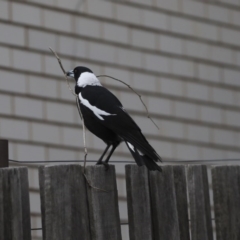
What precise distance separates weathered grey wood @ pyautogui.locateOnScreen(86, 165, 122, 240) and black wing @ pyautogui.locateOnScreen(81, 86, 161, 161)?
1.06ft

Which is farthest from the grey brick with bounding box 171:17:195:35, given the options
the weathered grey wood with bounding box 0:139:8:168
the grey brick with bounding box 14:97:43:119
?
the weathered grey wood with bounding box 0:139:8:168

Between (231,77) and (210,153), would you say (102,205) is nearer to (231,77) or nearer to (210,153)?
(210,153)

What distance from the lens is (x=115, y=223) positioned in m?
3.53

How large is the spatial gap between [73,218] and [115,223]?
0.18 metres

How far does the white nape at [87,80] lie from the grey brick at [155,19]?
494 centimetres

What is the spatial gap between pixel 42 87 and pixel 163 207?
507 centimetres

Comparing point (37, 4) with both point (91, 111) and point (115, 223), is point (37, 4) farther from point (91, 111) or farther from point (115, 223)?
point (115, 223)

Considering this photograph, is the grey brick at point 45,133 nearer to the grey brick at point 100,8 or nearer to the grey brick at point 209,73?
the grey brick at point 100,8

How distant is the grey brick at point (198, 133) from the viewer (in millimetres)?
9961

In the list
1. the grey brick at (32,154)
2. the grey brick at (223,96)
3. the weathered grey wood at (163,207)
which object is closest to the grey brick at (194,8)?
the grey brick at (223,96)

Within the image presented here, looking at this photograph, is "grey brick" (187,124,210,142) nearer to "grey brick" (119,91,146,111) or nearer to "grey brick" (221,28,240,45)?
"grey brick" (119,91,146,111)

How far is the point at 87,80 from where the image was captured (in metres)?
4.69

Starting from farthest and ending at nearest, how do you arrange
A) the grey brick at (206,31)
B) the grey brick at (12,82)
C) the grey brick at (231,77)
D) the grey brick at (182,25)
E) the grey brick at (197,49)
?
1. the grey brick at (231,77)
2. the grey brick at (206,31)
3. the grey brick at (197,49)
4. the grey brick at (182,25)
5. the grey brick at (12,82)

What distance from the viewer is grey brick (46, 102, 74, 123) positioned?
8680mm
